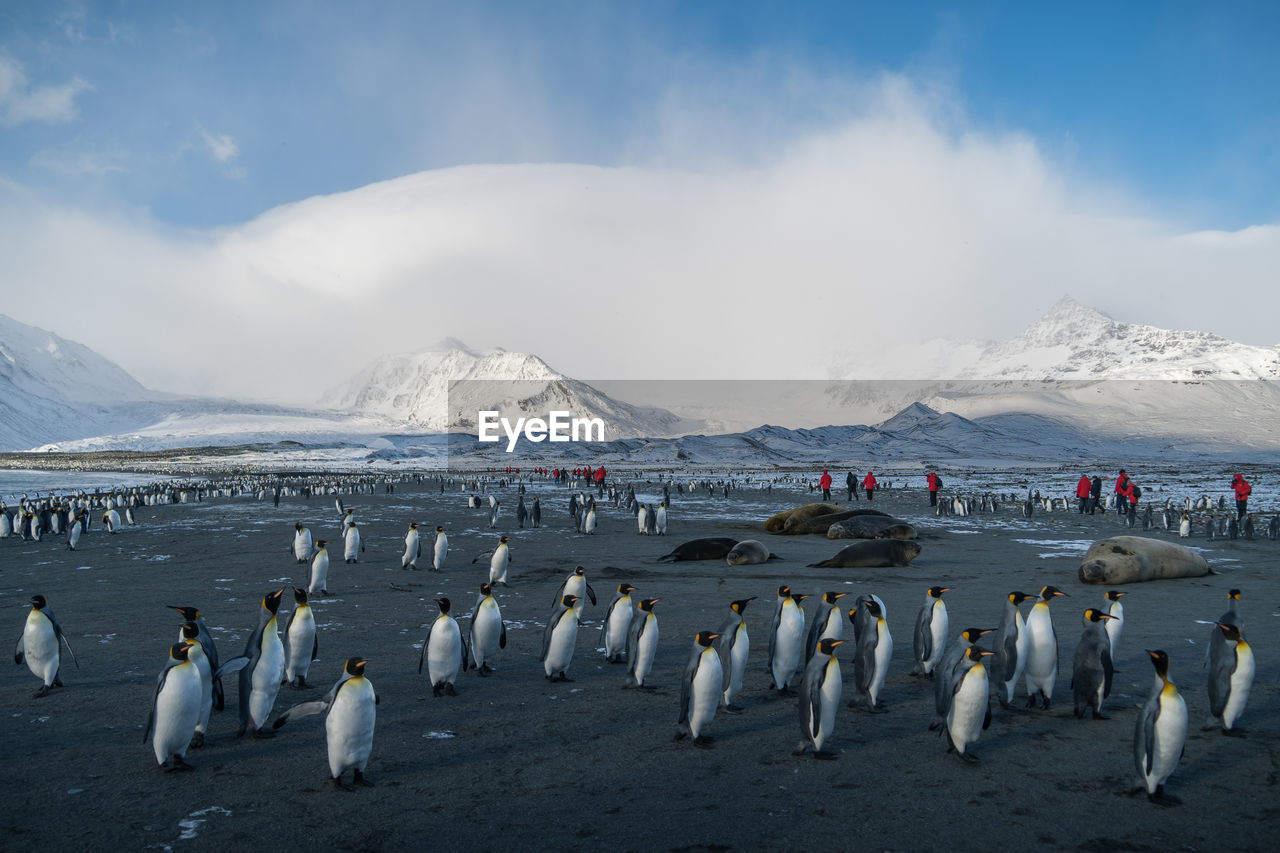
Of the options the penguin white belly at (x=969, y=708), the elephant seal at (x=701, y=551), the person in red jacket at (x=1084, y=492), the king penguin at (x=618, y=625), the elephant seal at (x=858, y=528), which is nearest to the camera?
the penguin white belly at (x=969, y=708)

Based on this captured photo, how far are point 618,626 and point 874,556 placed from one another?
799 centimetres

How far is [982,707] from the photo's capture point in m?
5.57

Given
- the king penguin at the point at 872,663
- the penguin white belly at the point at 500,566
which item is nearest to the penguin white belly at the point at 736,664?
the king penguin at the point at 872,663

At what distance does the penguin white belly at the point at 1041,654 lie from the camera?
22.2 ft

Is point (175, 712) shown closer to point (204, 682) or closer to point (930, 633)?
point (204, 682)

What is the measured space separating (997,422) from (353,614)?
555ft

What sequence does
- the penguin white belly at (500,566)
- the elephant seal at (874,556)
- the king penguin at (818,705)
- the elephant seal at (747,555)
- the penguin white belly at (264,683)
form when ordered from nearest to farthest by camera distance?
1. the king penguin at (818,705)
2. the penguin white belly at (264,683)
3. the penguin white belly at (500,566)
4. the elephant seal at (874,556)
5. the elephant seal at (747,555)

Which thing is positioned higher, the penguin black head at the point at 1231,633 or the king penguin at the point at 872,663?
the penguin black head at the point at 1231,633

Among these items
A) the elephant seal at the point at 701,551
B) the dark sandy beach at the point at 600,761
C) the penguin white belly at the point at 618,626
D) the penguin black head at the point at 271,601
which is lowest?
the elephant seal at the point at 701,551

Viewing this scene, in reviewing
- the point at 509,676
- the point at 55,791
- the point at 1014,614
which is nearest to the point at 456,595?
the point at 509,676

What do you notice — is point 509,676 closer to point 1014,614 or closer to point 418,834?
point 418,834

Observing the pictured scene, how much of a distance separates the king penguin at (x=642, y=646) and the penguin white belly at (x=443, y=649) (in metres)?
1.58

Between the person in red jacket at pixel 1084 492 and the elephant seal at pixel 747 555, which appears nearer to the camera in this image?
the elephant seal at pixel 747 555

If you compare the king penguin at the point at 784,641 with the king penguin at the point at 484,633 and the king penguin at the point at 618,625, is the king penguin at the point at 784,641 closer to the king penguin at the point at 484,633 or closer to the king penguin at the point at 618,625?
the king penguin at the point at 618,625
